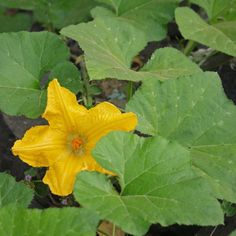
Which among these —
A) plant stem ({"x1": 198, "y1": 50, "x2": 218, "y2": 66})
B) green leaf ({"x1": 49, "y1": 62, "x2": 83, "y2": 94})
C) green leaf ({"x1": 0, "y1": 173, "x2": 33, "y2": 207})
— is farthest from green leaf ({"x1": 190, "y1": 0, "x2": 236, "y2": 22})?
green leaf ({"x1": 0, "y1": 173, "x2": 33, "y2": 207})

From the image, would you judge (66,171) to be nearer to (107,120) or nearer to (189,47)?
(107,120)

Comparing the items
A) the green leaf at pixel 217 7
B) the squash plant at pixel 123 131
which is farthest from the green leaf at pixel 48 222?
the green leaf at pixel 217 7

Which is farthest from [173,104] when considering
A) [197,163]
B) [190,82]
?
[197,163]

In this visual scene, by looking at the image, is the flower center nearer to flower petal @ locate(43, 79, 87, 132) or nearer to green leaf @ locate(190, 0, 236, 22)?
flower petal @ locate(43, 79, 87, 132)

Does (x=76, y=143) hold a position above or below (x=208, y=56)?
above

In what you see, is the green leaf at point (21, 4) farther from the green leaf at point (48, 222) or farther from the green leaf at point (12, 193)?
the green leaf at point (48, 222)

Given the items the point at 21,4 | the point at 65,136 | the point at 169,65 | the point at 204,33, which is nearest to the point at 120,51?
the point at 169,65
